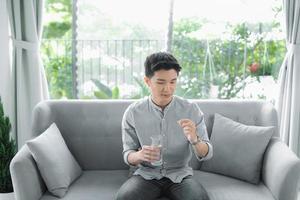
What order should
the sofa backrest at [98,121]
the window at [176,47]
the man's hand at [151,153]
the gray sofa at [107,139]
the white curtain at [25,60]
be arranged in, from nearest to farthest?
the man's hand at [151,153] < the gray sofa at [107,139] < the sofa backrest at [98,121] < the white curtain at [25,60] < the window at [176,47]

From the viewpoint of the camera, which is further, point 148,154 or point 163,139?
point 163,139

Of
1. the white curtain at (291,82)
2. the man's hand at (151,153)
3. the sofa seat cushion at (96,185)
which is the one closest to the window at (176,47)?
the white curtain at (291,82)

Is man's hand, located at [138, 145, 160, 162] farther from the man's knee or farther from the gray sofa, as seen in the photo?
the gray sofa

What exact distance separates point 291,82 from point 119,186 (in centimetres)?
166

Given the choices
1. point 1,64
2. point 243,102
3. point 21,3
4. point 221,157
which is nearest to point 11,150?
point 1,64

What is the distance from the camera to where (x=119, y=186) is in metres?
2.19

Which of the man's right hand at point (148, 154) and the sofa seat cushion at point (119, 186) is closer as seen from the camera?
the man's right hand at point (148, 154)

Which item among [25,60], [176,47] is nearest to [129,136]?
[25,60]

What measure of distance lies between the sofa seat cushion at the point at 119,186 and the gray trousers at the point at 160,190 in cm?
14

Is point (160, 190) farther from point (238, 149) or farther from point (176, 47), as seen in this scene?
point (176, 47)

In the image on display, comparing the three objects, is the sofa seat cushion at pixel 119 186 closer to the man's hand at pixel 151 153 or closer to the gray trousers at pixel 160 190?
the gray trousers at pixel 160 190

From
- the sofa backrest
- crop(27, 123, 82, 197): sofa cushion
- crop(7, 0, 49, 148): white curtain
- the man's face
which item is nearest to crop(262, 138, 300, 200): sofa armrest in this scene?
the sofa backrest

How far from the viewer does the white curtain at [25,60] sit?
2.95 metres

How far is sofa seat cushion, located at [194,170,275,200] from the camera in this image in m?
2.04
